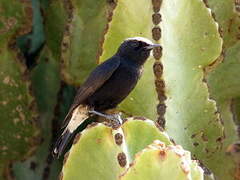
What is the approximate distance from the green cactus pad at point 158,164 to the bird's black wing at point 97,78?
4.16 feet

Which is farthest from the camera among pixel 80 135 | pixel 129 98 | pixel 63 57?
pixel 63 57

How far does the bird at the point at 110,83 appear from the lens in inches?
139

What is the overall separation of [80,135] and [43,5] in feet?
6.06

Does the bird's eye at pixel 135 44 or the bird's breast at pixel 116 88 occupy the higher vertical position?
the bird's eye at pixel 135 44

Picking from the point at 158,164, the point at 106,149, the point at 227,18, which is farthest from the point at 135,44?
the point at 158,164

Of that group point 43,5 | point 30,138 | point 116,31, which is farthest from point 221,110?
point 43,5

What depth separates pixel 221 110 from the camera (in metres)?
3.65

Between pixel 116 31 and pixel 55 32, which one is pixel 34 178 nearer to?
pixel 55 32

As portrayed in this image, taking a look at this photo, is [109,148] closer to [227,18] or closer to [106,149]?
[106,149]

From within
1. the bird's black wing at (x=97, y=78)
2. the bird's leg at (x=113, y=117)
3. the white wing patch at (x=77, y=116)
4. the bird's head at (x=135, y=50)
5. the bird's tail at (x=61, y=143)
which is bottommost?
the bird's tail at (x=61, y=143)

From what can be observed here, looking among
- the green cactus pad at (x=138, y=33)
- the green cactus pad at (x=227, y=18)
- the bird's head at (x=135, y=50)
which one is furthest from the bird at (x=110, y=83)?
the green cactus pad at (x=227, y=18)

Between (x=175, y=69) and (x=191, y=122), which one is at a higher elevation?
(x=175, y=69)

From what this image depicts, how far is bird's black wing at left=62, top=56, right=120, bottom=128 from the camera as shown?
3.54m

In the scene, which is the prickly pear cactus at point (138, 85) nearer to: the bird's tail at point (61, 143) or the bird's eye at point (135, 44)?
the bird's eye at point (135, 44)
